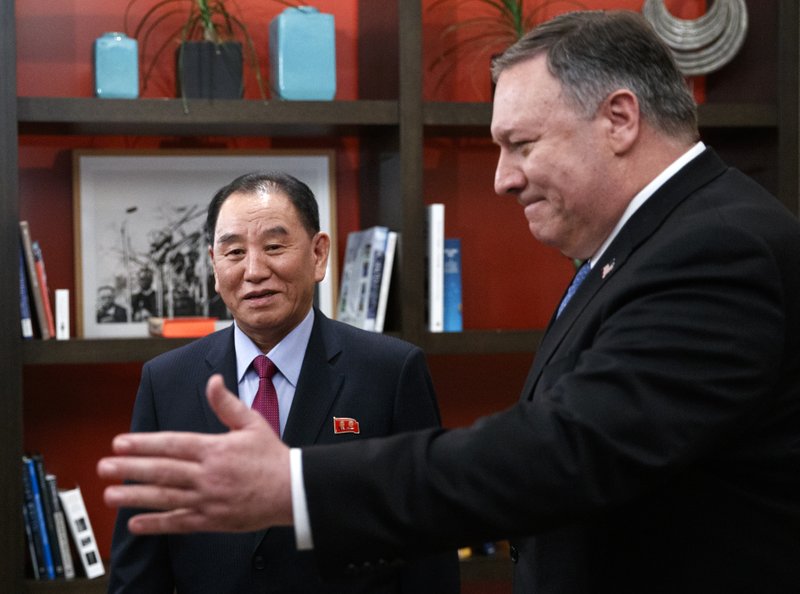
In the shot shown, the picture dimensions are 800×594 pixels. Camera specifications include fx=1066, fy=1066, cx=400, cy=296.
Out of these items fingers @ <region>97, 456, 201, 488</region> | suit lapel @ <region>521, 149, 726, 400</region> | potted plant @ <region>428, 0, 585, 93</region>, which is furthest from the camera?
potted plant @ <region>428, 0, 585, 93</region>

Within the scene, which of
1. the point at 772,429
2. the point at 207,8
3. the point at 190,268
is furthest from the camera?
the point at 190,268

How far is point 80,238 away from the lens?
3168 millimetres

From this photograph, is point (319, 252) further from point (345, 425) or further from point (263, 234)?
Answer: point (345, 425)

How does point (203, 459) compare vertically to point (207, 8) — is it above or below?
below

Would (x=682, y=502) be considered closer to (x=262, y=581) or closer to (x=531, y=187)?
(x=531, y=187)

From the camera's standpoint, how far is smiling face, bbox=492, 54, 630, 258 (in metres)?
1.31

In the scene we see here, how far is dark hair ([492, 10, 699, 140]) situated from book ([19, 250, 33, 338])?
1.89 m

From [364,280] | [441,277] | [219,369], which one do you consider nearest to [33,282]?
[364,280]

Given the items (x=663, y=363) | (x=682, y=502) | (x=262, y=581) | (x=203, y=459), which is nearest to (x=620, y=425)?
(x=663, y=363)

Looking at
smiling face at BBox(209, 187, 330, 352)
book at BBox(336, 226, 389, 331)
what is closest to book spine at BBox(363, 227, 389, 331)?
book at BBox(336, 226, 389, 331)

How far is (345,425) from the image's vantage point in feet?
6.68

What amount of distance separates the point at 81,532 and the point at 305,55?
57.9 inches

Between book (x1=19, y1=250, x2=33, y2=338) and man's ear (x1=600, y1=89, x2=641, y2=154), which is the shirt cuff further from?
book (x1=19, y1=250, x2=33, y2=338)

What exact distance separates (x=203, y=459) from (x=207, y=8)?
7.46 feet
